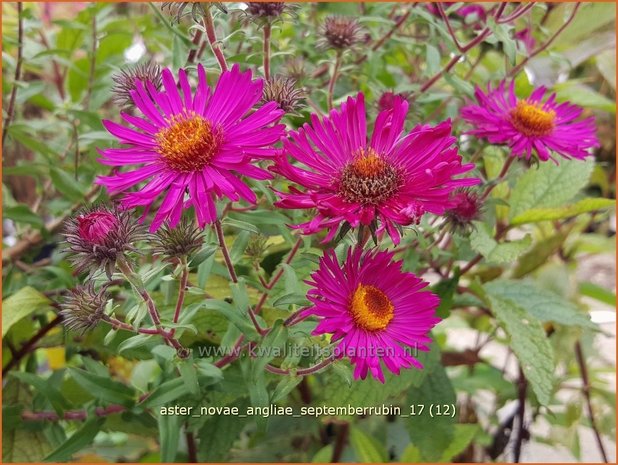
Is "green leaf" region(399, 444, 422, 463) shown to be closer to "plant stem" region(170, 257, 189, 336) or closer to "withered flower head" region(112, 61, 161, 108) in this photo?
"plant stem" region(170, 257, 189, 336)

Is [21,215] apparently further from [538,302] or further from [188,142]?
[538,302]

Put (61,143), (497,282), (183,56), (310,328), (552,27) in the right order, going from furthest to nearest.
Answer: (61,143), (552,27), (497,282), (183,56), (310,328)

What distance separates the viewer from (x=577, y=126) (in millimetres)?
735

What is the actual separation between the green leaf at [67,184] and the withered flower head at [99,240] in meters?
0.38

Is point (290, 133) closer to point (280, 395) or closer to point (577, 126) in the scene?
point (280, 395)

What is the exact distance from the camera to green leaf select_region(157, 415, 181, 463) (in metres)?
0.63

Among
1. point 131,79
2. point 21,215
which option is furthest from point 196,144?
point 21,215

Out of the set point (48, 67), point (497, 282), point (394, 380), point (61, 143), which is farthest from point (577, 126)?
point (48, 67)

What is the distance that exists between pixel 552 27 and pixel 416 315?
682mm

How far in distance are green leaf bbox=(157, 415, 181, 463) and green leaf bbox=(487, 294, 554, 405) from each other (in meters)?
0.37

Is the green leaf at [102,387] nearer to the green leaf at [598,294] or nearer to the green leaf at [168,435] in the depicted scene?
the green leaf at [168,435]

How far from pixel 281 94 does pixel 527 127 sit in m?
0.29

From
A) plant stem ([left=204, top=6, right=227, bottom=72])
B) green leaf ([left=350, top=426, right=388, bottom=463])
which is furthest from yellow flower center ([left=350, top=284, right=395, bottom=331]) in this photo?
green leaf ([left=350, top=426, right=388, bottom=463])

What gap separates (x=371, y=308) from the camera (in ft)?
1.62
